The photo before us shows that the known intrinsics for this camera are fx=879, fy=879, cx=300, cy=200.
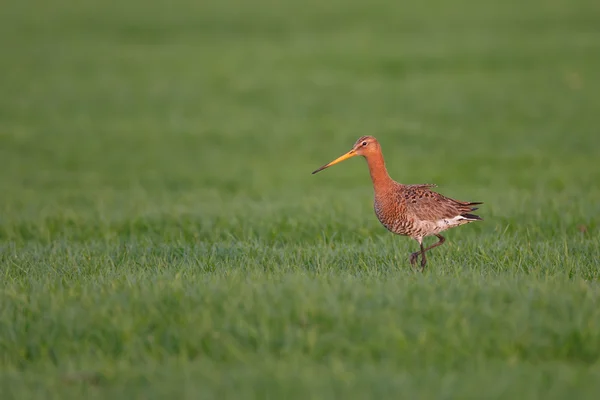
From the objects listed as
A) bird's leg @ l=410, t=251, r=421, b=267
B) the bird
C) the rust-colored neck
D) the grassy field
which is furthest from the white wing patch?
the rust-colored neck

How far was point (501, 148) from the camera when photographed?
2017cm

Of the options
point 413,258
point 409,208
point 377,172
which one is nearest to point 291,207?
point 377,172

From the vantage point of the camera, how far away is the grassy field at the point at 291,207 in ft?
19.2

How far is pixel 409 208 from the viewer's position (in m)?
8.82

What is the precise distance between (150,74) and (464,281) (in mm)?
22319

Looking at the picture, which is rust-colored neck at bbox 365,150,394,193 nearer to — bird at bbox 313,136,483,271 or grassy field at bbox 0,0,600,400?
bird at bbox 313,136,483,271

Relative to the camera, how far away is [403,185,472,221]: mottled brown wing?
8805 mm

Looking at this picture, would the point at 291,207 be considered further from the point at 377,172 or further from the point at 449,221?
the point at 449,221

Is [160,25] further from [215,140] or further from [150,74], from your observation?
[215,140]

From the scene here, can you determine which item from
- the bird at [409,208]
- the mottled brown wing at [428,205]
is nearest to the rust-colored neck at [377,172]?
the bird at [409,208]

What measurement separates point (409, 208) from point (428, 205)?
0.67ft

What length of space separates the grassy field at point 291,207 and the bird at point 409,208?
345mm

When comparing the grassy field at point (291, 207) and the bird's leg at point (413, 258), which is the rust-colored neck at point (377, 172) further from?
the bird's leg at point (413, 258)

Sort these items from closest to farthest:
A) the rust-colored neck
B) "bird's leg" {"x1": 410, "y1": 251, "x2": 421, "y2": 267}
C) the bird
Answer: "bird's leg" {"x1": 410, "y1": 251, "x2": 421, "y2": 267} → the bird → the rust-colored neck
